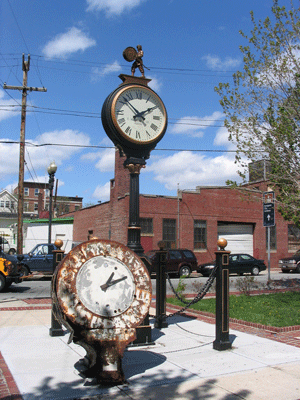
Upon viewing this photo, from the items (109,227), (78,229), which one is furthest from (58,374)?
(78,229)

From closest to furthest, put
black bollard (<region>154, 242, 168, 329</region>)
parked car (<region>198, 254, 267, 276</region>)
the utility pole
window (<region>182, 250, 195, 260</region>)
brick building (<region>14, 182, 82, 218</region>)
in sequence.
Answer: black bollard (<region>154, 242, 168, 329</region>), the utility pole, window (<region>182, 250, 195, 260</region>), parked car (<region>198, 254, 267, 276</region>), brick building (<region>14, 182, 82, 218</region>)

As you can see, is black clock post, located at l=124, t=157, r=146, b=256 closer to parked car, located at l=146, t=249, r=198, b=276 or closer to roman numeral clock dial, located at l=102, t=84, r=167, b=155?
roman numeral clock dial, located at l=102, t=84, r=167, b=155

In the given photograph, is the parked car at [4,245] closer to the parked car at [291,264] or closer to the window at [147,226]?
the window at [147,226]

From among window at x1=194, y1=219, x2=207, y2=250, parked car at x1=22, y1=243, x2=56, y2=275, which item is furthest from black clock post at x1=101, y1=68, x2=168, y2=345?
window at x1=194, y1=219, x2=207, y2=250

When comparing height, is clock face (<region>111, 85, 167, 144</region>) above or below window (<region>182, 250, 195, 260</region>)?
above

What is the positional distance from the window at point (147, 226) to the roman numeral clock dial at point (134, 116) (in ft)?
70.0

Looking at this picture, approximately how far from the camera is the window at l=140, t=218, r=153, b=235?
28547mm

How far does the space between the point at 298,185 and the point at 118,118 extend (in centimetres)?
874

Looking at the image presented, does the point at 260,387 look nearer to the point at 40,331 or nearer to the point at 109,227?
the point at 40,331

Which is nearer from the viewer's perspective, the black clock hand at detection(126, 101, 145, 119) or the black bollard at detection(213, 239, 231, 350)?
the black bollard at detection(213, 239, 231, 350)

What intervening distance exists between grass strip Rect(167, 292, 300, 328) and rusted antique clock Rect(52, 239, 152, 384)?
13.6 ft

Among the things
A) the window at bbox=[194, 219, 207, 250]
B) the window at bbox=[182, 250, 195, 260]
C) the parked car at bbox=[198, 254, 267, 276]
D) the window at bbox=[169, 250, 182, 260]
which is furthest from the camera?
the window at bbox=[194, 219, 207, 250]

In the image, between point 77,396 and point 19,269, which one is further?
point 19,269

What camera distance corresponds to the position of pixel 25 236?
40.0 meters
